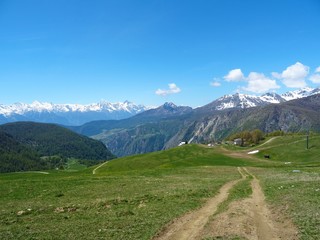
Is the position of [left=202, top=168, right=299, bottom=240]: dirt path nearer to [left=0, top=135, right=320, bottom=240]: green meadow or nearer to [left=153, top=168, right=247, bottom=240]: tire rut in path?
[left=153, top=168, right=247, bottom=240]: tire rut in path

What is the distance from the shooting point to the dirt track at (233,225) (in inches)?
863

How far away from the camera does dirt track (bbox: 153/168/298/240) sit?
21.9 meters

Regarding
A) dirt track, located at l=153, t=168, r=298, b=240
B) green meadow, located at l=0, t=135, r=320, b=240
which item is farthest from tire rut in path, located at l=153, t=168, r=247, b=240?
green meadow, located at l=0, t=135, r=320, b=240

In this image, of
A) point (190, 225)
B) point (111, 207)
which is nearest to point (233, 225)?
point (190, 225)

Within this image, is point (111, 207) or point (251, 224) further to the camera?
point (111, 207)

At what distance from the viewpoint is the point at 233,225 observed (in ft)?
77.6

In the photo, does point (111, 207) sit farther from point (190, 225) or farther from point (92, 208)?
point (190, 225)

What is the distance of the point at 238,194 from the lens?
36.8 m

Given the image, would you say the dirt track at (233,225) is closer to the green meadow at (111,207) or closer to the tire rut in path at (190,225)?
the tire rut in path at (190,225)

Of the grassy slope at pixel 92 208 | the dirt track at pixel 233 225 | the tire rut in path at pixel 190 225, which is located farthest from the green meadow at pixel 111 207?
the dirt track at pixel 233 225

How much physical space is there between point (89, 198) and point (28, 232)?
1167cm

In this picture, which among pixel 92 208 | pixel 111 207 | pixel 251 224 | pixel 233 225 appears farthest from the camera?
pixel 111 207

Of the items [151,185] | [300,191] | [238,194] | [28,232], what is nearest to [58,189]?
[151,185]

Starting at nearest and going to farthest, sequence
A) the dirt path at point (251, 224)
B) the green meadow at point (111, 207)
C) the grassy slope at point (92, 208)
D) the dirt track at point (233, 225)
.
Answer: the dirt path at point (251, 224) < the dirt track at point (233, 225) < the green meadow at point (111, 207) < the grassy slope at point (92, 208)
